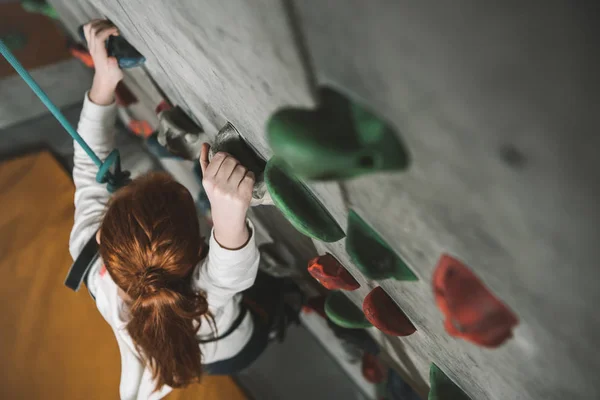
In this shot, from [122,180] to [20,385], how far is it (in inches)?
33.0

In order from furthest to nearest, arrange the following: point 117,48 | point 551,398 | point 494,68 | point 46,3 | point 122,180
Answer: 1. point 46,3
2. point 122,180
3. point 117,48
4. point 551,398
5. point 494,68

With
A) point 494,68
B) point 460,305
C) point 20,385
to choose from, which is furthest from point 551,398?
point 20,385

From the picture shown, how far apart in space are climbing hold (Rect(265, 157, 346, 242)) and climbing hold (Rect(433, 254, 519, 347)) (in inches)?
5.7

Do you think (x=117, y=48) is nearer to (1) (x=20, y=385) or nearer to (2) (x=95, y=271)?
(2) (x=95, y=271)

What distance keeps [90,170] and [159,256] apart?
0.37 meters

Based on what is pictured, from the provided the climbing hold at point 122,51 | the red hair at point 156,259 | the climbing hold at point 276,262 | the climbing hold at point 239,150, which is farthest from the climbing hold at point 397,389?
the climbing hold at point 122,51

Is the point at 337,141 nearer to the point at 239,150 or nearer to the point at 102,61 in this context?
the point at 239,150

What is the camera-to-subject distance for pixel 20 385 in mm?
1168

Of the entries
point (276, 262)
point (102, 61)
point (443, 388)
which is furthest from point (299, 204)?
point (276, 262)

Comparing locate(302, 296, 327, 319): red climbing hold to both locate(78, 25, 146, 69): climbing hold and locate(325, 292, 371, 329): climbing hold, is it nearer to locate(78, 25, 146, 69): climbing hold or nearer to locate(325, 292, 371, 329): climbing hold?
locate(325, 292, 371, 329): climbing hold

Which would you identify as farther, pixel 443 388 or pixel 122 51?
pixel 122 51

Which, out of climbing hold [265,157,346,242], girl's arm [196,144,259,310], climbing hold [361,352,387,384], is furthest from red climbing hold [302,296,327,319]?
climbing hold [265,157,346,242]

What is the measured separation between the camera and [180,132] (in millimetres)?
766

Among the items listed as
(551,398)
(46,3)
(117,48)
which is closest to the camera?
(551,398)
